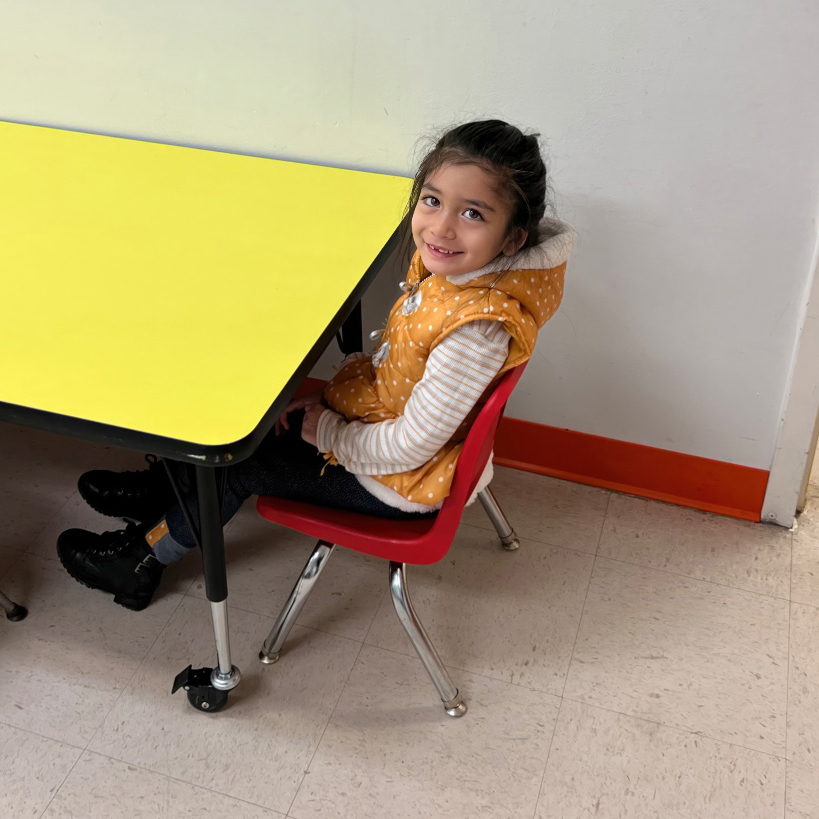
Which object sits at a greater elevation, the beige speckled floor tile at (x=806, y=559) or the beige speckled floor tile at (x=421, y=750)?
the beige speckled floor tile at (x=806, y=559)

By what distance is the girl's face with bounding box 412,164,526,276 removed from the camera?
1299mm

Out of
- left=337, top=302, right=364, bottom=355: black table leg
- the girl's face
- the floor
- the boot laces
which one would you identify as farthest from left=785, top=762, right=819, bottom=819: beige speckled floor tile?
the boot laces

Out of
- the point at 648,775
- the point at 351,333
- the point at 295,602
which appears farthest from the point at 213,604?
the point at 648,775

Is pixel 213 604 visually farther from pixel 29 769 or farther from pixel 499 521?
pixel 499 521

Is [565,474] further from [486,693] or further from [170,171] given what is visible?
[170,171]

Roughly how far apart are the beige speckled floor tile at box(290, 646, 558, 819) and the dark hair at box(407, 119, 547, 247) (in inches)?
34.5

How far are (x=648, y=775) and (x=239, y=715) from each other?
718mm

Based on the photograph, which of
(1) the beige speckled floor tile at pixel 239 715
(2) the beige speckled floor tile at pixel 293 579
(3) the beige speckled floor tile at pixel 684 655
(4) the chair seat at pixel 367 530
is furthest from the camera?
(2) the beige speckled floor tile at pixel 293 579

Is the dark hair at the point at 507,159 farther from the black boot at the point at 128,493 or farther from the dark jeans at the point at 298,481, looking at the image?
the black boot at the point at 128,493

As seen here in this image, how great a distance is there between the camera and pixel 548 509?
2123 mm

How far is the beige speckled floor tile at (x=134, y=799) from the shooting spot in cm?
150

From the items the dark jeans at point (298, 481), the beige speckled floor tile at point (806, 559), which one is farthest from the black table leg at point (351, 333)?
the beige speckled floor tile at point (806, 559)

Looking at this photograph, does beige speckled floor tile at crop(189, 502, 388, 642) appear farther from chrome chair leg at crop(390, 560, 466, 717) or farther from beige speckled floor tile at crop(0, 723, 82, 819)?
beige speckled floor tile at crop(0, 723, 82, 819)

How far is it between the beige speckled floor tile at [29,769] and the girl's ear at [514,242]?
110 cm
